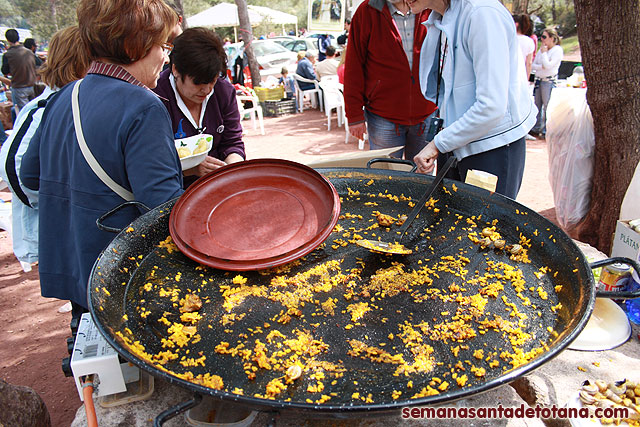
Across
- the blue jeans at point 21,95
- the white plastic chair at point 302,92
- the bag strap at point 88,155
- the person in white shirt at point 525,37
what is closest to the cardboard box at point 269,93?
the white plastic chair at point 302,92

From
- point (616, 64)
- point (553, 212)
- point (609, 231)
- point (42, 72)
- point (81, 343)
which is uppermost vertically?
point (42, 72)

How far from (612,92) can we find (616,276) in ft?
5.92

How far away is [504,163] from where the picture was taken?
232cm

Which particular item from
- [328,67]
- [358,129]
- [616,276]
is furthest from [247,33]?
[616,276]

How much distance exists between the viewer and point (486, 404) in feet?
5.30

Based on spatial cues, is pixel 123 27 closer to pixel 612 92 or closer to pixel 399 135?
pixel 399 135

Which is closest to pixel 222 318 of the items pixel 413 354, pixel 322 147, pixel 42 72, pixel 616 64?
pixel 413 354

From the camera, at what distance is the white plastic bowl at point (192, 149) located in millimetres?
2174

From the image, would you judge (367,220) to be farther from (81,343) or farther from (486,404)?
(81,343)

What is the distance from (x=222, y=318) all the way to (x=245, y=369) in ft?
0.83

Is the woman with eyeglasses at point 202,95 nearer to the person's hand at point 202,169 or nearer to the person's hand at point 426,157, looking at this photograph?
the person's hand at point 202,169

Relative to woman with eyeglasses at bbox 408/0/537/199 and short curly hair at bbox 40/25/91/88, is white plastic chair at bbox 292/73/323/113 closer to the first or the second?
woman with eyeglasses at bbox 408/0/537/199

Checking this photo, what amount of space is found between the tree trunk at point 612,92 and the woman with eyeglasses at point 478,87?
50.4 inches

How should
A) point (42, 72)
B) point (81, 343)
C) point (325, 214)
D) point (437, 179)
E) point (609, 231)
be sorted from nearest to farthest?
point (81, 343) → point (325, 214) → point (437, 179) → point (42, 72) → point (609, 231)
